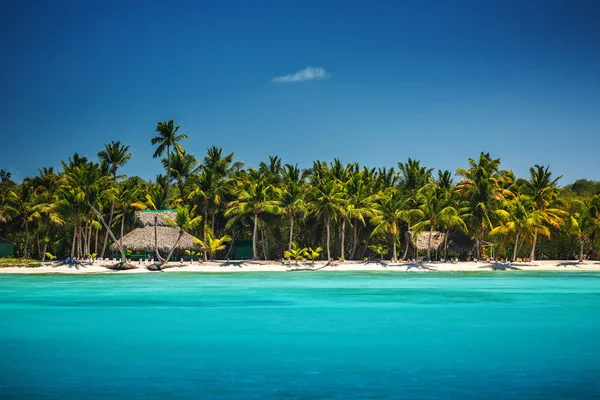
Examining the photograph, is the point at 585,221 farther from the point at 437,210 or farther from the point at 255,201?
the point at 255,201

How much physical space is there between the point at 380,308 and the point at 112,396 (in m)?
12.7

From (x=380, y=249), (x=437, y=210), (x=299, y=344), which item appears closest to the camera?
(x=299, y=344)

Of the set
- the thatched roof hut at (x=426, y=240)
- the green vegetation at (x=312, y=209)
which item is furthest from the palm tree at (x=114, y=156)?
the thatched roof hut at (x=426, y=240)

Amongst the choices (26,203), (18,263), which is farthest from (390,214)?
(26,203)

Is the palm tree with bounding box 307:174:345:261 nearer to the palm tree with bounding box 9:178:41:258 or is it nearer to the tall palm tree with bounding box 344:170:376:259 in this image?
the tall palm tree with bounding box 344:170:376:259

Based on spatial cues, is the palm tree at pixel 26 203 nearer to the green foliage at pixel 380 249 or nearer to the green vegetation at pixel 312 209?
the green vegetation at pixel 312 209

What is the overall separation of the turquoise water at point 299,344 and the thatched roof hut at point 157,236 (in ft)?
58.5

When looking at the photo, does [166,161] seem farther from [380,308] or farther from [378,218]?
[380,308]

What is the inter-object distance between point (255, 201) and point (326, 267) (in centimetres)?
675

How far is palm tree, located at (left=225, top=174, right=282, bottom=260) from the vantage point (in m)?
45.6

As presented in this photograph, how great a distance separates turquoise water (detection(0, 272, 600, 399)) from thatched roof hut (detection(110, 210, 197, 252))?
17825mm

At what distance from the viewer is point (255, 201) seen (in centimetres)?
4575

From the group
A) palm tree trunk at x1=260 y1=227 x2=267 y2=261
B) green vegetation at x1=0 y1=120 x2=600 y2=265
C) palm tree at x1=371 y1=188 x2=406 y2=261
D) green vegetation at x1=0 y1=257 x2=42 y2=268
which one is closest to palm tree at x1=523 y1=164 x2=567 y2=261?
green vegetation at x1=0 y1=120 x2=600 y2=265

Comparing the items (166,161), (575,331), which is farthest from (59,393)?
(166,161)
